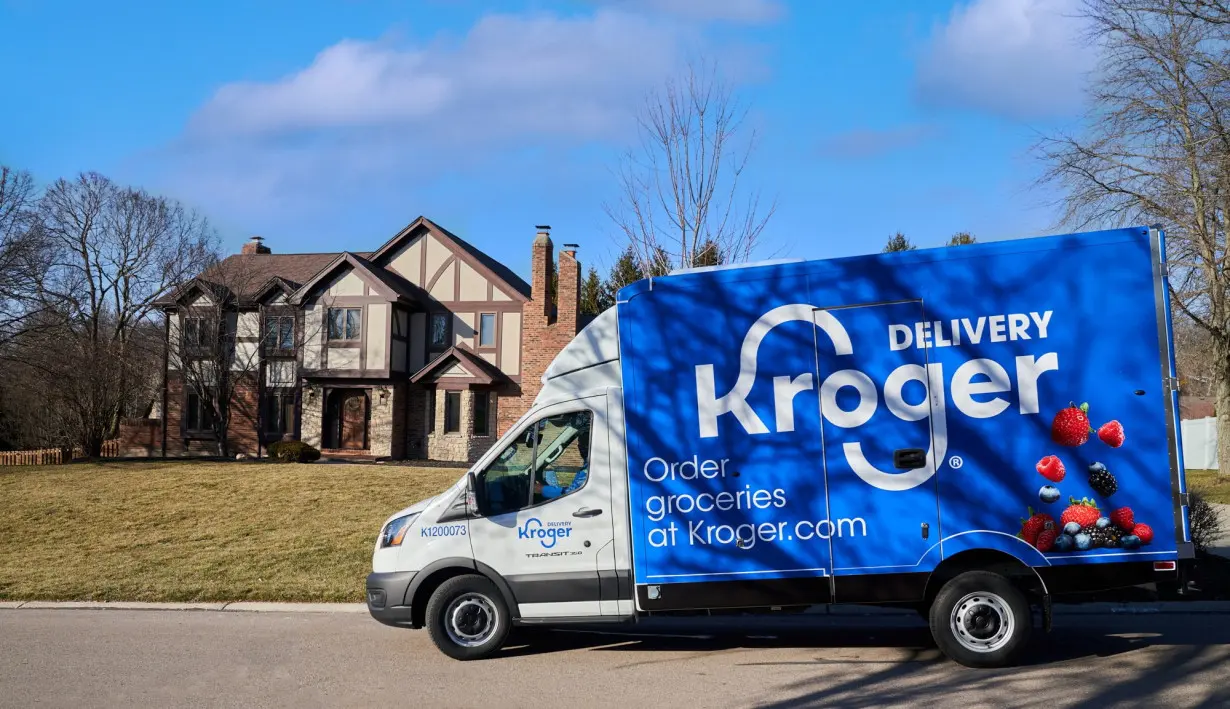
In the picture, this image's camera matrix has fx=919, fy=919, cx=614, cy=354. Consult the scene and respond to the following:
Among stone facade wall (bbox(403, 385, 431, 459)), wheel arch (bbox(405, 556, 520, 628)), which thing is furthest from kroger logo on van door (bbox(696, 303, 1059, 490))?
stone facade wall (bbox(403, 385, 431, 459))

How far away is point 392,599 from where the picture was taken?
7680 mm

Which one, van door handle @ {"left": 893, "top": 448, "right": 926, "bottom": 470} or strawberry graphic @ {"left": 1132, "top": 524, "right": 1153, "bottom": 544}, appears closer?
strawberry graphic @ {"left": 1132, "top": 524, "right": 1153, "bottom": 544}

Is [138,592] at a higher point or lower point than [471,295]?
lower

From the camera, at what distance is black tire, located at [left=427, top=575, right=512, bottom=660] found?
7.62 meters

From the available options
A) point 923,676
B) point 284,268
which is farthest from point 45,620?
point 284,268

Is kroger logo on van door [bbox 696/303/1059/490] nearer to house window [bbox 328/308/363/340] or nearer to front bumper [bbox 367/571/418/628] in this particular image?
front bumper [bbox 367/571/418/628]

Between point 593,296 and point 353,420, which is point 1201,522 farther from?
point 593,296

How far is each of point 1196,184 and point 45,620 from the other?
73.4ft

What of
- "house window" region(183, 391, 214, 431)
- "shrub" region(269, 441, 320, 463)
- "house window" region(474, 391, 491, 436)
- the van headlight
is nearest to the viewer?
the van headlight

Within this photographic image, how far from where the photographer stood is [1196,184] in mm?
20062

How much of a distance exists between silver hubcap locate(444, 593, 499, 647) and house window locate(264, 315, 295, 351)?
27.4 meters

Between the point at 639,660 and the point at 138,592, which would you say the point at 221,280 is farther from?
the point at 639,660

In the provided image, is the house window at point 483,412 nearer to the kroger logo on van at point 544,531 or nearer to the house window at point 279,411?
the house window at point 279,411

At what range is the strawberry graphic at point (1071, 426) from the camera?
22.7 ft
